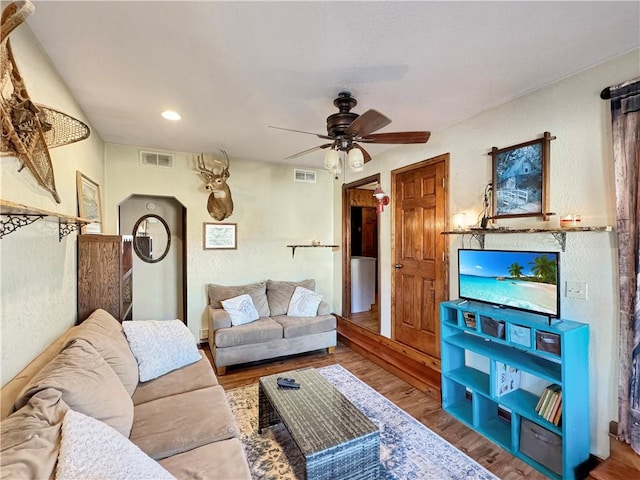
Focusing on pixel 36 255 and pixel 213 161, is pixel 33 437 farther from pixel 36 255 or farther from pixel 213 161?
pixel 213 161

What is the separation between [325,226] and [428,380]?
9.18 ft

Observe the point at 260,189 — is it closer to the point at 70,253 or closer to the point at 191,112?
the point at 191,112

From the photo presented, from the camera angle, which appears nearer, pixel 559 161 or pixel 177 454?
pixel 177 454

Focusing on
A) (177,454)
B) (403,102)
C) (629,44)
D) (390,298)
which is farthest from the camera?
(390,298)

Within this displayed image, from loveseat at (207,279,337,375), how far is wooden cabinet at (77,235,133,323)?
3.65ft

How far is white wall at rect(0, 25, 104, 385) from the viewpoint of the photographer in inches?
54.9

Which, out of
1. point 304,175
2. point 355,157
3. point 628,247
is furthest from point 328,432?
point 304,175

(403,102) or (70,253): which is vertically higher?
(403,102)

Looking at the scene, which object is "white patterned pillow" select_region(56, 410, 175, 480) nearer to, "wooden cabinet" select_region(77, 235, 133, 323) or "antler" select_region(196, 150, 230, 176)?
Result: "wooden cabinet" select_region(77, 235, 133, 323)

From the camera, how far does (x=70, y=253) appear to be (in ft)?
7.42

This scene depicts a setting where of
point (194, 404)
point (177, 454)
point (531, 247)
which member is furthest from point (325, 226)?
point (177, 454)

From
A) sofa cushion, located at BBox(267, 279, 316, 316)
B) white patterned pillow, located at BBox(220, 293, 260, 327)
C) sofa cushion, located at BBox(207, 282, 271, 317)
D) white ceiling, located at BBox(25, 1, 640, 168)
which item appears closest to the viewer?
white ceiling, located at BBox(25, 1, 640, 168)

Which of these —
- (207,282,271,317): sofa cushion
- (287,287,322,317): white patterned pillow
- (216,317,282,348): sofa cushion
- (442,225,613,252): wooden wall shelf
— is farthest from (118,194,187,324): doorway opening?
(442,225,613,252): wooden wall shelf

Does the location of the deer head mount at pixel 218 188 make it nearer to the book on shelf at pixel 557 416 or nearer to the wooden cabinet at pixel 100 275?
the wooden cabinet at pixel 100 275
